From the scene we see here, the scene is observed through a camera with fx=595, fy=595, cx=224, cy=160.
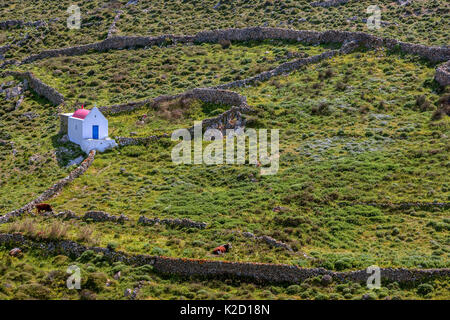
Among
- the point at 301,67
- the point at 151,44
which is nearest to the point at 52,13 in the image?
the point at 151,44

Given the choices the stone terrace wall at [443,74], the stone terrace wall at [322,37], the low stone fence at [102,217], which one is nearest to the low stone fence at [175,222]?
the low stone fence at [102,217]

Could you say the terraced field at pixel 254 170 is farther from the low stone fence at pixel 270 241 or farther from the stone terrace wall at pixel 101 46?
the stone terrace wall at pixel 101 46

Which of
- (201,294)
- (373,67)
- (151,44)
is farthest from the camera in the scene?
(151,44)

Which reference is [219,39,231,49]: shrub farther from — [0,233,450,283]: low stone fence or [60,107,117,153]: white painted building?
[0,233,450,283]: low stone fence

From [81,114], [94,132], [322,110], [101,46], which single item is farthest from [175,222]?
[101,46]

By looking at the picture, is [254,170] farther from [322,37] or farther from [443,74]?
[322,37]
